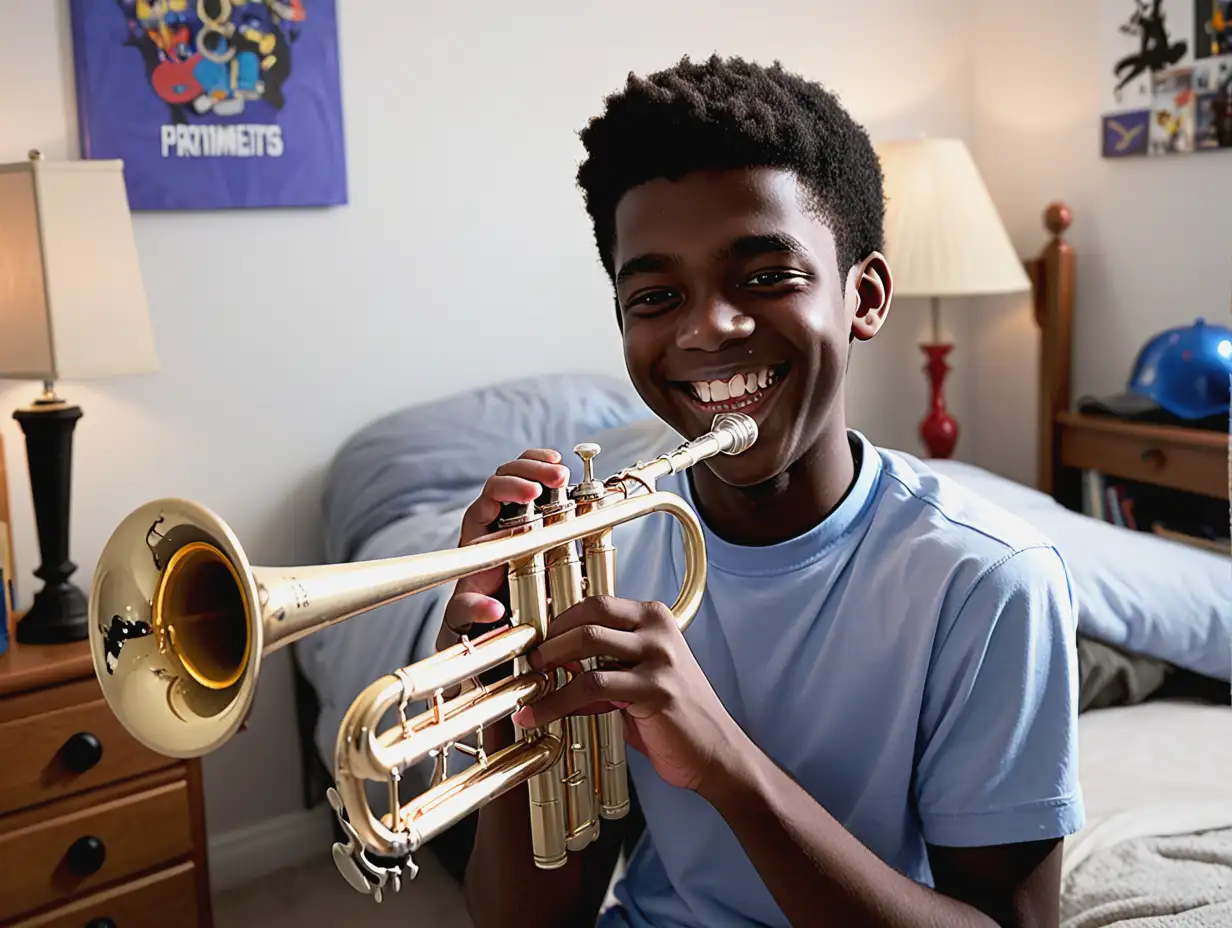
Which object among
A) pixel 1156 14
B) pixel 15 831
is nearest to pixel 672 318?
pixel 15 831

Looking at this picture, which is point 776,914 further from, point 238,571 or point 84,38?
point 84,38

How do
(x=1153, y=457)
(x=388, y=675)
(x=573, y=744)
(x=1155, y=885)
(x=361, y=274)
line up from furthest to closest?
1. (x=1153, y=457)
2. (x=361, y=274)
3. (x=1155, y=885)
4. (x=573, y=744)
5. (x=388, y=675)

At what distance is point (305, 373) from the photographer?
219 cm

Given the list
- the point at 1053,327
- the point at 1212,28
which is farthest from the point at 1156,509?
the point at 1212,28

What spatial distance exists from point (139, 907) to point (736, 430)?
1255mm

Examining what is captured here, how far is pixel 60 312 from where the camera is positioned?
163 cm

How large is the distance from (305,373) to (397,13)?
2.22 feet

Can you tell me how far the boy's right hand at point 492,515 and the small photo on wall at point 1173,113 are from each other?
6.77 ft

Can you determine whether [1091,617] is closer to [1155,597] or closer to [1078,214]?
[1155,597]

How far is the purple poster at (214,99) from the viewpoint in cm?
191

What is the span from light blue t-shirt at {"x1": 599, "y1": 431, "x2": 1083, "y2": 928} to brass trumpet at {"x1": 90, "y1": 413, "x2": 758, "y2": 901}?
149 mm

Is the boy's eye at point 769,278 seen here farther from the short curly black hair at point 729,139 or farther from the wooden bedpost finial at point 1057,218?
the wooden bedpost finial at point 1057,218

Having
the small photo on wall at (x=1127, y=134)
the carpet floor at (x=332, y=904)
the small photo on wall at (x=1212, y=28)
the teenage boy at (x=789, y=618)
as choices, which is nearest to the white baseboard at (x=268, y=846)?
the carpet floor at (x=332, y=904)

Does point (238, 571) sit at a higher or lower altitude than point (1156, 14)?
lower
